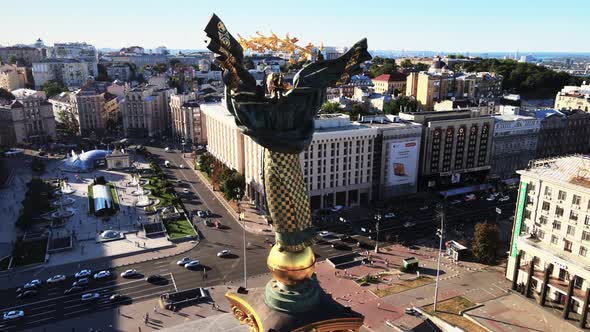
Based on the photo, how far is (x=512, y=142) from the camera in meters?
100

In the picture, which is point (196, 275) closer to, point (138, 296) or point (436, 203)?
point (138, 296)

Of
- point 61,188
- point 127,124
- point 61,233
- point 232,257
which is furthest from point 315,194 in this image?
point 127,124

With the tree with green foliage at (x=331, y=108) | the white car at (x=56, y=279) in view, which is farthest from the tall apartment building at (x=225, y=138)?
the white car at (x=56, y=279)

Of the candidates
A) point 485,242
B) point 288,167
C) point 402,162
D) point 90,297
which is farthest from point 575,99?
point 288,167

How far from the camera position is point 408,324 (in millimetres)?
48625

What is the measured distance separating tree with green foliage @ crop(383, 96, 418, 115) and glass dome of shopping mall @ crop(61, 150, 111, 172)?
79820mm

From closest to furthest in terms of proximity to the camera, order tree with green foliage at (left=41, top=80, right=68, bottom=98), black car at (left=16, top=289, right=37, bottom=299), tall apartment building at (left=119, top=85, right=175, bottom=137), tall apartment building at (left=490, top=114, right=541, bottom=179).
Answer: black car at (left=16, top=289, right=37, bottom=299) < tall apartment building at (left=490, top=114, right=541, bottom=179) < tall apartment building at (left=119, top=85, right=175, bottom=137) < tree with green foliage at (left=41, top=80, right=68, bottom=98)

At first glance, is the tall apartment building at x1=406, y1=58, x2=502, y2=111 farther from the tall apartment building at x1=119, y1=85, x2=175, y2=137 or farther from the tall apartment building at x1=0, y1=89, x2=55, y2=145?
the tall apartment building at x1=0, y1=89, x2=55, y2=145

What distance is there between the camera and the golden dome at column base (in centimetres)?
2183

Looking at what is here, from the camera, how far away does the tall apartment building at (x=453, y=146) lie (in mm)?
90375

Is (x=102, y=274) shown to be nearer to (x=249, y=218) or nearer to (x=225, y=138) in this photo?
(x=249, y=218)

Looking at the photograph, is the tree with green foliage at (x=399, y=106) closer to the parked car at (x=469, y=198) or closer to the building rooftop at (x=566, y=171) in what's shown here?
the parked car at (x=469, y=198)

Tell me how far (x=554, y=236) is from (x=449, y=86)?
108m

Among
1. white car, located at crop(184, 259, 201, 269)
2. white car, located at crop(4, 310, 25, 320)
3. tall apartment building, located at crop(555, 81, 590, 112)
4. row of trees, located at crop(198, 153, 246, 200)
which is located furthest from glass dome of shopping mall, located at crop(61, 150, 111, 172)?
tall apartment building, located at crop(555, 81, 590, 112)
